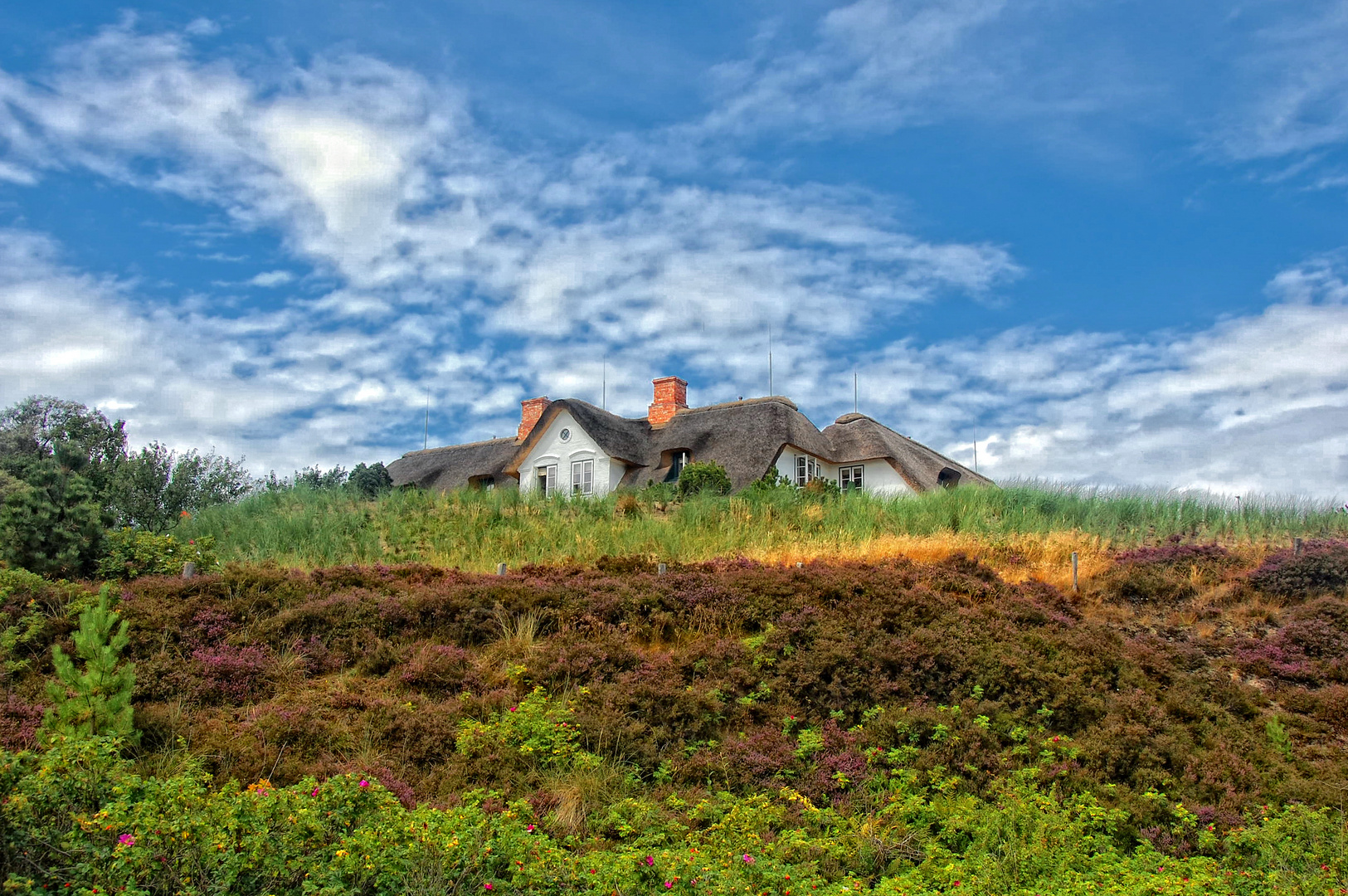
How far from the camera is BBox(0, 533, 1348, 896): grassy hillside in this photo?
5.23 meters

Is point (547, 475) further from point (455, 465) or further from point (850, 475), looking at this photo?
point (850, 475)

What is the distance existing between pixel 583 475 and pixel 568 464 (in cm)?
71

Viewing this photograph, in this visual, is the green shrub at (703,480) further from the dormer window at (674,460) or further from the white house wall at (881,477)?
the white house wall at (881,477)

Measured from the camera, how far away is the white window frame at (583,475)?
27.3m

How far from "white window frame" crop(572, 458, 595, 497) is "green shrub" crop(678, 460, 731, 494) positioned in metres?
5.30

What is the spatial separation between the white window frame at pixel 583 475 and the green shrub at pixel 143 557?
1536cm

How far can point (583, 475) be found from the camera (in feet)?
90.5

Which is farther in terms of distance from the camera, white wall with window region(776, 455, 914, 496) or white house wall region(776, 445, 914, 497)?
white wall with window region(776, 455, 914, 496)

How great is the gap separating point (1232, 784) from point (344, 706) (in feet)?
25.5

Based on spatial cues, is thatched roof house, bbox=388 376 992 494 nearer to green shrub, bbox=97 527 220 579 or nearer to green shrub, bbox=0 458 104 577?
green shrub, bbox=97 527 220 579

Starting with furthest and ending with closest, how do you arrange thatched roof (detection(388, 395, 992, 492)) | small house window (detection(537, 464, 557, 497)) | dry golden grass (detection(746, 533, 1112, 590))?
small house window (detection(537, 464, 557, 497)) → thatched roof (detection(388, 395, 992, 492)) → dry golden grass (detection(746, 533, 1112, 590))

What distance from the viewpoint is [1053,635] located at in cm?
995

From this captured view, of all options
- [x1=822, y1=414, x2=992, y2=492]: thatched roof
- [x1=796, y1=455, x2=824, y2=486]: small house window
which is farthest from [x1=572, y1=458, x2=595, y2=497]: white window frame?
[x1=822, y1=414, x2=992, y2=492]: thatched roof

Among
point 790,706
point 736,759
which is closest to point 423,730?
point 736,759
